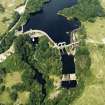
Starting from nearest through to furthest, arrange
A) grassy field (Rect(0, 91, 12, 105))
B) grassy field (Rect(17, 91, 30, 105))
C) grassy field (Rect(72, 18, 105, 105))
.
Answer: grassy field (Rect(72, 18, 105, 105)) < grassy field (Rect(17, 91, 30, 105)) < grassy field (Rect(0, 91, 12, 105))

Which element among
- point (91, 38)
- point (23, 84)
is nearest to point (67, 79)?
point (23, 84)

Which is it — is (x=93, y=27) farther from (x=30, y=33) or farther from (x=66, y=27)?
(x=30, y=33)

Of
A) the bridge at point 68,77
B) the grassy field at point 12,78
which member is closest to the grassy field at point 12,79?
the grassy field at point 12,78

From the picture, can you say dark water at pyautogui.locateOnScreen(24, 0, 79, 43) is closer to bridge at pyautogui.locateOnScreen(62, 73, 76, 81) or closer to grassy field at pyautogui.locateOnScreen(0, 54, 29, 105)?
bridge at pyautogui.locateOnScreen(62, 73, 76, 81)

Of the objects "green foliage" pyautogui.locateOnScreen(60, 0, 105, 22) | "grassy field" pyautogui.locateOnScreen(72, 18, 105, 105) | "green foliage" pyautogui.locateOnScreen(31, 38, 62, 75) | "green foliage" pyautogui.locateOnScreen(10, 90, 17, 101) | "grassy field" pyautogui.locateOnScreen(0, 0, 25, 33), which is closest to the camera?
"grassy field" pyautogui.locateOnScreen(72, 18, 105, 105)

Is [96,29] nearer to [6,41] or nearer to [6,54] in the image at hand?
[6,41]

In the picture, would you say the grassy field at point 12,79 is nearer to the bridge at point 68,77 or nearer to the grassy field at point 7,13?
the bridge at point 68,77

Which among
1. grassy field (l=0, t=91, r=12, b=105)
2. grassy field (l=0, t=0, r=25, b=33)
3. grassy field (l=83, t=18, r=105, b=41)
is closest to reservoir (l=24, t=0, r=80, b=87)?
grassy field (l=83, t=18, r=105, b=41)

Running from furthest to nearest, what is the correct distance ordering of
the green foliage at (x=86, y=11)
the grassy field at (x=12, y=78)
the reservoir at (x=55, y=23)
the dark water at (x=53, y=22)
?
the green foliage at (x=86, y=11)
the dark water at (x=53, y=22)
the reservoir at (x=55, y=23)
the grassy field at (x=12, y=78)
